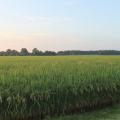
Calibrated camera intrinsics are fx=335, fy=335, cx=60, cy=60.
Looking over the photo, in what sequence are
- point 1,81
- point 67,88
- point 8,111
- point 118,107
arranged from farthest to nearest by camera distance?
point 118,107
point 67,88
point 1,81
point 8,111

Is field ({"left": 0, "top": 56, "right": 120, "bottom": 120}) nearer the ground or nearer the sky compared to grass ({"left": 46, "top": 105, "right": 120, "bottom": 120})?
nearer the sky

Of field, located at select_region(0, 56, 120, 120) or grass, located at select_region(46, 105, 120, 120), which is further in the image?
grass, located at select_region(46, 105, 120, 120)

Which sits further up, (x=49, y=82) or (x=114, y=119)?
(x=49, y=82)

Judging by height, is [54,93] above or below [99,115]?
above

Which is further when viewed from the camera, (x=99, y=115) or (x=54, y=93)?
(x=99, y=115)

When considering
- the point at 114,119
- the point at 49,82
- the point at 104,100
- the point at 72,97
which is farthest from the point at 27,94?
the point at 104,100

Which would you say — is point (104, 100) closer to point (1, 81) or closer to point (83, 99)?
point (83, 99)

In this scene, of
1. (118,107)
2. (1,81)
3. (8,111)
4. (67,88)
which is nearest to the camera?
(8,111)

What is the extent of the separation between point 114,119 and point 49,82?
193cm

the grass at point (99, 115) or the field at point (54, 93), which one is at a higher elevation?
the field at point (54, 93)

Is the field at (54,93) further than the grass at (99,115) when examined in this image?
No

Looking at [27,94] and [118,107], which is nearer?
[27,94]

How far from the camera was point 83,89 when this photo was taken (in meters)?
9.26

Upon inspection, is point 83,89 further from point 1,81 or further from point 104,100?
point 1,81
